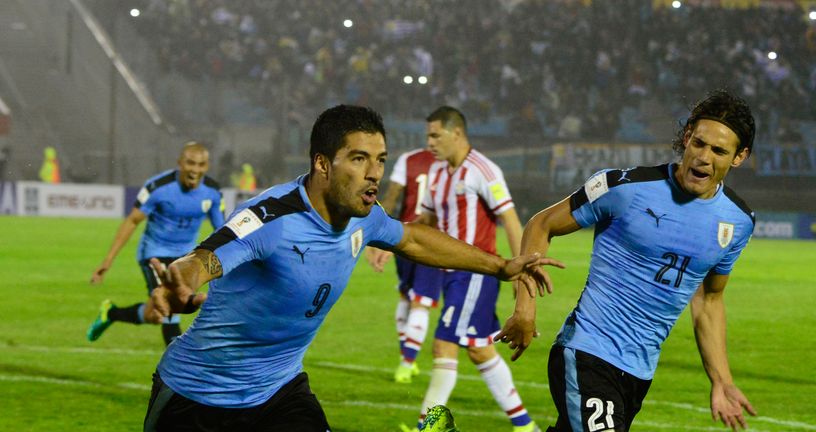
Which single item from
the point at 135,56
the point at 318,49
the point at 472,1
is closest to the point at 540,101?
the point at 472,1

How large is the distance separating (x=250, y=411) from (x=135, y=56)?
1326 inches

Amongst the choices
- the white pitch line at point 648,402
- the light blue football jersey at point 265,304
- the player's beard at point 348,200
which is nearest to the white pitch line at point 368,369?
the white pitch line at point 648,402

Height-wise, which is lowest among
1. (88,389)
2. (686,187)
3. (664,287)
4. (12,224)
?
(12,224)

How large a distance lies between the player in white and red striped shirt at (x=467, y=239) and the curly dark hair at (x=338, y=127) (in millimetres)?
3688

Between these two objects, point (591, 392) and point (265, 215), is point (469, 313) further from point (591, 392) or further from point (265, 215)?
point (265, 215)

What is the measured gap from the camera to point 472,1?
38406 mm

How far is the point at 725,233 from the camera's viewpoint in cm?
534

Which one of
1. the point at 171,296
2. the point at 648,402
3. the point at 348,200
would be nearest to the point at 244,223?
the point at 348,200

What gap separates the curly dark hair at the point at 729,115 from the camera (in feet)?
16.9

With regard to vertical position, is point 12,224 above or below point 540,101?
below

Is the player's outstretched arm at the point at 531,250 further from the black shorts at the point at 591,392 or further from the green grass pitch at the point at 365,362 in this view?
the green grass pitch at the point at 365,362

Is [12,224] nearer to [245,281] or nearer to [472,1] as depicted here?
[472,1]

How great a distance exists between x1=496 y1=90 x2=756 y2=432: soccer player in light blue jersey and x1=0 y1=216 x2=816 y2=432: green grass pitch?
3518mm

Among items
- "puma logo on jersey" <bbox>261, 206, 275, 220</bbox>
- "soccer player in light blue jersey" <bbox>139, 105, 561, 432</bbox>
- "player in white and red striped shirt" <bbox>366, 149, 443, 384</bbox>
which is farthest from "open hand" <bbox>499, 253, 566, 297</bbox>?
"player in white and red striped shirt" <bbox>366, 149, 443, 384</bbox>
